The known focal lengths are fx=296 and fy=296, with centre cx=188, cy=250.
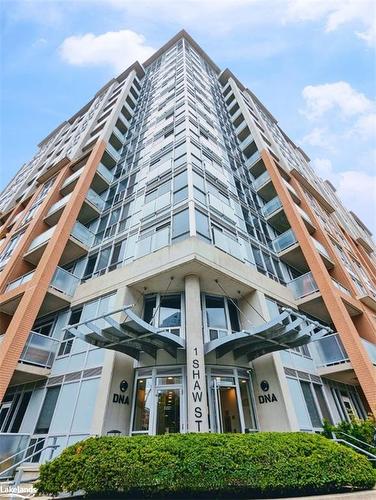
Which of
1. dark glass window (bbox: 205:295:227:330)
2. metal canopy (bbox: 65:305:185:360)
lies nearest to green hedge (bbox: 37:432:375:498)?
metal canopy (bbox: 65:305:185:360)

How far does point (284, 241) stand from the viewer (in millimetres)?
19453

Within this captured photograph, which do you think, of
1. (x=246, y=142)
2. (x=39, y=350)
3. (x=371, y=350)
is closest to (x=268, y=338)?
(x=371, y=350)

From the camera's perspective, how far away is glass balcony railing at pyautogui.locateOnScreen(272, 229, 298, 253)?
1895 cm

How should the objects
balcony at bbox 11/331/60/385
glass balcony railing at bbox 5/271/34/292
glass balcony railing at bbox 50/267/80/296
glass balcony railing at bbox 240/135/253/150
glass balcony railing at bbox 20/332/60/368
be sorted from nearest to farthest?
balcony at bbox 11/331/60/385 → glass balcony railing at bbox 20/332/60/368 → glass balcony railing at bbox 5/271/34/292 → glass balcony railing at bbox 50/267/80/296 → glass balcony railing at bbox 240/135/253/150

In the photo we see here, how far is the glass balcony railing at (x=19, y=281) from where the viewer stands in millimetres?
15477

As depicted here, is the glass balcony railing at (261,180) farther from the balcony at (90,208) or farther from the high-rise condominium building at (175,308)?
the balcony at (90,208)

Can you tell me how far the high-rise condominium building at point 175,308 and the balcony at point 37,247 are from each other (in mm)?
125

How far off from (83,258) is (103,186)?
7.08 m

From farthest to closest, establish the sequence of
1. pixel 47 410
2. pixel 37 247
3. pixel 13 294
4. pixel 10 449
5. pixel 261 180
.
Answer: pixel 261 180
pixel 37 247
pixel 13 294
pixel 47 410
pixel 10 449

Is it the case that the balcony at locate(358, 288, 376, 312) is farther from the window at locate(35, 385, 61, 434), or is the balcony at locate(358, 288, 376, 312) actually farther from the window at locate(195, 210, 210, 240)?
the window at locate(35, 385, 61, 434)

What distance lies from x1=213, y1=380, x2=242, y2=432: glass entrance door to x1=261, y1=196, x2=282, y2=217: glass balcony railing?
13.7m

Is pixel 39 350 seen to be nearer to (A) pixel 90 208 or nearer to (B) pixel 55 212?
(B) pixel 55 212

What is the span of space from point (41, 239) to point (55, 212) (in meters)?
2.50

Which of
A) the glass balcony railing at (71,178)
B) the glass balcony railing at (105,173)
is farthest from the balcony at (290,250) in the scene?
the glass balcony railing at (71,178)
